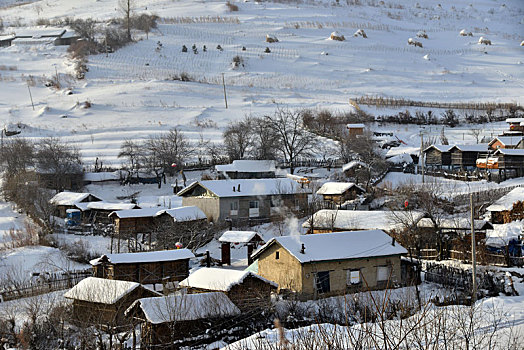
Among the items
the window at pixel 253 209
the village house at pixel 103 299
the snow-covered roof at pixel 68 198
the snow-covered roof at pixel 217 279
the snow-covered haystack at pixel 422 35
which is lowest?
the window at pixel 253 209

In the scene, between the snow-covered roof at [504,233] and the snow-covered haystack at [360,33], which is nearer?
the snow-covered roof at [504,233]

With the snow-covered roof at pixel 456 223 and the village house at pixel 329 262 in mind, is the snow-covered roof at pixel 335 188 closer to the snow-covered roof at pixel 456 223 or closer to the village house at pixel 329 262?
the snow-covered roof at pixel 456 223

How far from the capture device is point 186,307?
721 inches

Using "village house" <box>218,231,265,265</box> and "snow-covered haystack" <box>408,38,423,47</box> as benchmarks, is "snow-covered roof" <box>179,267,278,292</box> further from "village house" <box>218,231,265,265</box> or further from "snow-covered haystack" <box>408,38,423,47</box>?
"snow-covered haystack" <box>408,38,423,47</box>

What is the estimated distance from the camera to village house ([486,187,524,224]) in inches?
1207

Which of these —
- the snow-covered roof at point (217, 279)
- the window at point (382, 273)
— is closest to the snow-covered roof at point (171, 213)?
the snow-covered roof at point (217, 279)

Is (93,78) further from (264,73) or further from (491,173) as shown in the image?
(491,173)

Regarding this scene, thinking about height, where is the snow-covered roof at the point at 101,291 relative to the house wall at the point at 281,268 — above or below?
above

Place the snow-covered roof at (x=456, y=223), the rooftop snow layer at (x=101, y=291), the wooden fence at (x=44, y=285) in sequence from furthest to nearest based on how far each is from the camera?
the snow-covered roof at (x=456, y=223)
the wooden fence at (x=44, y=285)
the rooftop snow layer at (x=101, y=291)

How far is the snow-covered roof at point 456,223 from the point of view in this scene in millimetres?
27656

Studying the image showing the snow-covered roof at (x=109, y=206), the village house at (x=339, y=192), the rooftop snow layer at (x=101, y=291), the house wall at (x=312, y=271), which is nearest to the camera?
the rooftop snow layer at (x=101, y=291)

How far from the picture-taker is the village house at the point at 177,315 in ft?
57.6

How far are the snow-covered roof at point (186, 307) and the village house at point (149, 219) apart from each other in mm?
13099

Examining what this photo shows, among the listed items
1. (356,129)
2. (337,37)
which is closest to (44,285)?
(356,129)
